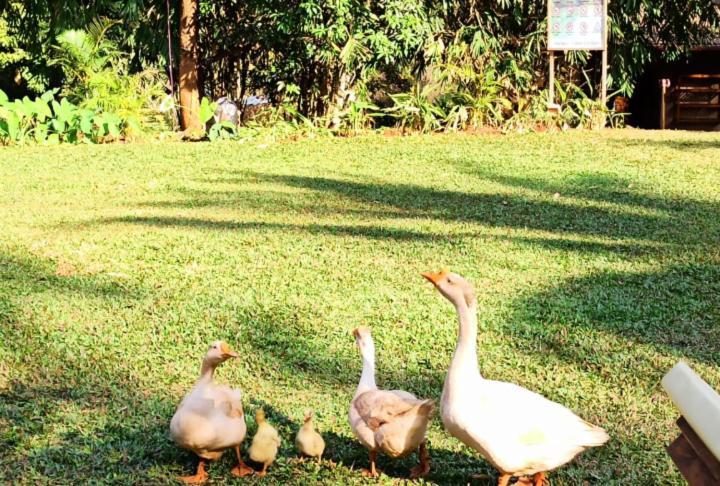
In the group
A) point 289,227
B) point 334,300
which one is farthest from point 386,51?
point 334,300

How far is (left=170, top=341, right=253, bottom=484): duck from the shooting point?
11.2 ft

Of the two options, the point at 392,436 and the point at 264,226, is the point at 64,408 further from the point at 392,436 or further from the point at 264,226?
the point at 264,226

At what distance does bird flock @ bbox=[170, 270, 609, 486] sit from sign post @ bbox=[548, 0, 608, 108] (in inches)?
465

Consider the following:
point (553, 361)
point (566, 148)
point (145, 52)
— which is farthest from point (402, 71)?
point (553, 361)

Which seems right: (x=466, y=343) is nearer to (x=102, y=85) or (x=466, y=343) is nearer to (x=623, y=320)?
(x=623, y=320)

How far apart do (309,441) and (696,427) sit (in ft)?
6.80

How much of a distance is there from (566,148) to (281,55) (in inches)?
225

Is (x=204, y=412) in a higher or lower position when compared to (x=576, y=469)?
higher

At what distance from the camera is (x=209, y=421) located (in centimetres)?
341

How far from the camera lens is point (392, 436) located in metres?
3.35

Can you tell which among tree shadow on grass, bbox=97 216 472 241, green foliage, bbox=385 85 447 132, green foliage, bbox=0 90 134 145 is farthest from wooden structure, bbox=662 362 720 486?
green foliage, bbox=0 90 134 145

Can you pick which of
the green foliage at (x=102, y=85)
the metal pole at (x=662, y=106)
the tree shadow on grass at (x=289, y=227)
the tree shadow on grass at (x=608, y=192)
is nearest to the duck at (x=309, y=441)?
the tree shadow on grass at (x=289, y=227)

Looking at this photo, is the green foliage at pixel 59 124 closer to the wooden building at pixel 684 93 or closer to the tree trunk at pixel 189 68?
the tree trunk at pixel 189 68

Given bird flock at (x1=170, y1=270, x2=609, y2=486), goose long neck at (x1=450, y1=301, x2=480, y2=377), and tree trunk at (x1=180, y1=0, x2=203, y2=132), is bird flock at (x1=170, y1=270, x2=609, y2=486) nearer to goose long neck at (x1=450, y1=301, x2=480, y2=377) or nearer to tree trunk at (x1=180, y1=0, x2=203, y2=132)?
goose long neck at (x1=450, y1=301, x2=480, y2=377)
